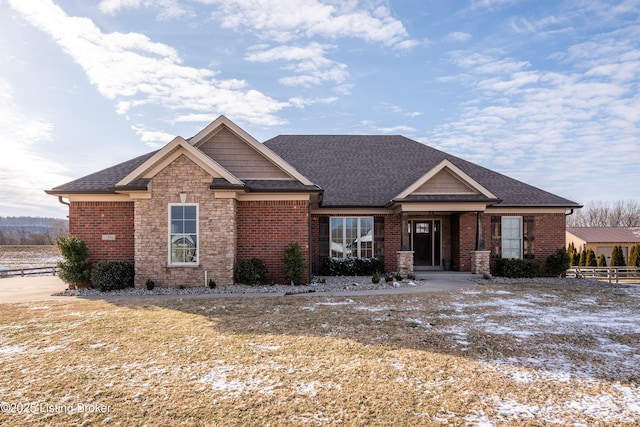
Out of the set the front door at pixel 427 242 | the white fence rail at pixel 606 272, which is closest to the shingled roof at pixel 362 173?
the front door at pixel 427 242

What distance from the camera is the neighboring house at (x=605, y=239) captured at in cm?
3728

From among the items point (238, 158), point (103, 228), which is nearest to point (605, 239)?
point (238, 158)

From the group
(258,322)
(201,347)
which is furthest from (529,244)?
(201,347)

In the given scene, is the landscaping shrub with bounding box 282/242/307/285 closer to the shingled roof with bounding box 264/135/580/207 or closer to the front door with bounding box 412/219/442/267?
the shingled roof with bounding box 264/135/580/207

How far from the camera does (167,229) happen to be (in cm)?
1198

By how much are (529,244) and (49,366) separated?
57.7 ft

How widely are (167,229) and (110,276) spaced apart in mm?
2350

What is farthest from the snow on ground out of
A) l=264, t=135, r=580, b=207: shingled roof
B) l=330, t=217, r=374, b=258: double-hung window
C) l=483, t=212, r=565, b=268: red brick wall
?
l=264, t=135, r=580, b=207: shingled roof

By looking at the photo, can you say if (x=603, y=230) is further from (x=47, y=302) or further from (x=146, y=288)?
(x=47, y=302)

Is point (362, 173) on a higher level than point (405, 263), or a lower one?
higher

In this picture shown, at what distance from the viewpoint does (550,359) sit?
18.3ft

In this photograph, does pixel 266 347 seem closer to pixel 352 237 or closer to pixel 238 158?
pixel 238 158

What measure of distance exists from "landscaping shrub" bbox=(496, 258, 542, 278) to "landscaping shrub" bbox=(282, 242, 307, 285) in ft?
30.0

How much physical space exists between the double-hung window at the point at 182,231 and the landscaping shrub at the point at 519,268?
12.7 meters
